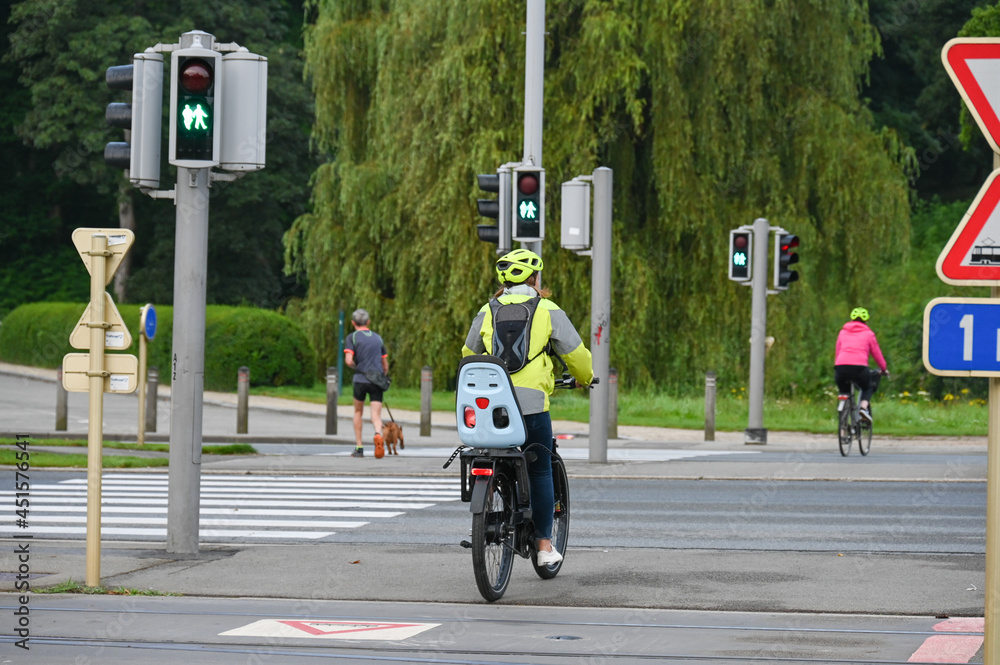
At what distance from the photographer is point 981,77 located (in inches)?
184

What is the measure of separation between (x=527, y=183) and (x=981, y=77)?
10851 millimetres

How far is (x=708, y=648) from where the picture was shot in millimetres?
6309

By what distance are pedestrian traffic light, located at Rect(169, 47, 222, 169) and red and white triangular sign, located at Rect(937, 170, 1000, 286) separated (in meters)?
5.64

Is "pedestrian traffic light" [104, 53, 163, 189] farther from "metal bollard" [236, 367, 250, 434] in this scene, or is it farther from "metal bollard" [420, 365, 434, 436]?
"metal bollard" [420, 365, 434, 436]

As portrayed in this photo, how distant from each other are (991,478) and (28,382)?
3053 cm

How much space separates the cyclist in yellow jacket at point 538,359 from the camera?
787cm

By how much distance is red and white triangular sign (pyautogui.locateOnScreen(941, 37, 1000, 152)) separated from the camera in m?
4.66

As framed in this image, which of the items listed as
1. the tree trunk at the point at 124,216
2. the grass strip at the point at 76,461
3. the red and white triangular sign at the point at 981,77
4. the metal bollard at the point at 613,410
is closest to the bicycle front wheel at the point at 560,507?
the red and white triangular sign at the point at 981,77

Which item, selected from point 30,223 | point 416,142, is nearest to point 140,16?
point 30,223

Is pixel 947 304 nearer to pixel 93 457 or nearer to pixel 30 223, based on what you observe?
pixel 93 457

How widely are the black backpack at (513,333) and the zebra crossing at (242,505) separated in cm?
309

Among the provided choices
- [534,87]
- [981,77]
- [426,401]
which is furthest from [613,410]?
[981,77]

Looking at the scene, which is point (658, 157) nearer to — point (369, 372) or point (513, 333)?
point (369, 372)

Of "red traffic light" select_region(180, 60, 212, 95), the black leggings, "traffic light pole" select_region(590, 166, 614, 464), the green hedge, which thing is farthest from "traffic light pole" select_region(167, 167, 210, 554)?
the green hedge
